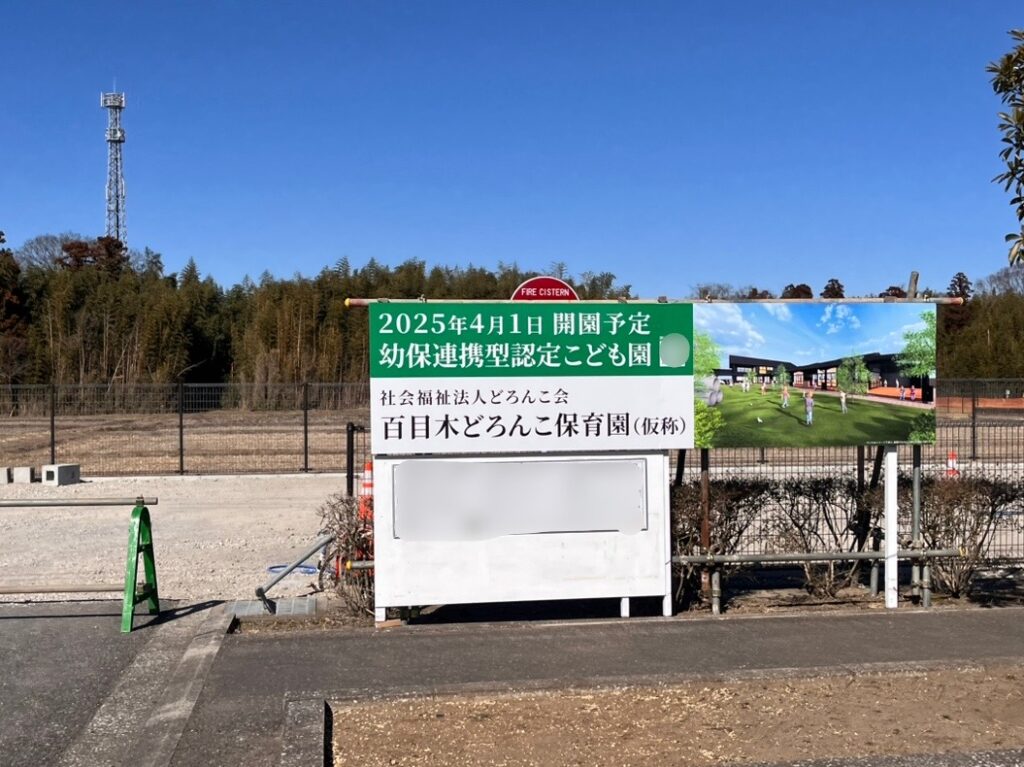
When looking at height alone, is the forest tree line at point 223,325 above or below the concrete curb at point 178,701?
above

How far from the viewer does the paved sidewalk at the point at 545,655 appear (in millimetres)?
5395

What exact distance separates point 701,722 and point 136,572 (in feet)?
14.3

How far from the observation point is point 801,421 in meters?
7.52

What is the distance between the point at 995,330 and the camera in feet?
157

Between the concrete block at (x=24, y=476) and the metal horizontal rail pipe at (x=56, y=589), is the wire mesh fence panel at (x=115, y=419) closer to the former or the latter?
the concrete block at (x=24, y=476)

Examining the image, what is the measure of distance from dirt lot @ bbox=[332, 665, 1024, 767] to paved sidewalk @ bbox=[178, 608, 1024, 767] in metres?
0.11

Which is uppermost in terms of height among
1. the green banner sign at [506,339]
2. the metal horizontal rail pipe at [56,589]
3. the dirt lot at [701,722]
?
the green banner sign at [506,339]

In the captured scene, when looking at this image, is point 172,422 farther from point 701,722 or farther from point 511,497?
point 701,722

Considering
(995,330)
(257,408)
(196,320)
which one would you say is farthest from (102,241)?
(995,330)

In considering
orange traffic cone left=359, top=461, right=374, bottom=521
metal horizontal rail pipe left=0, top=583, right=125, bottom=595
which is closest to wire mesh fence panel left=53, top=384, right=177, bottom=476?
metal horizontal rail pipe left=0, top=583, right=125, bottom=595

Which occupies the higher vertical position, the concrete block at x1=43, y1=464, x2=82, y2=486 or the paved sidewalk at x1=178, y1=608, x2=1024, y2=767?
the concrete block at x1=43, y1=464, x2=82, y2=486

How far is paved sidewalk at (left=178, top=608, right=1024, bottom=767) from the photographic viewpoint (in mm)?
5395

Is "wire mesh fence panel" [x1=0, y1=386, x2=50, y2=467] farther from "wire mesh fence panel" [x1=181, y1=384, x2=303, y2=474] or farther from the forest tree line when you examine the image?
the forest tree line

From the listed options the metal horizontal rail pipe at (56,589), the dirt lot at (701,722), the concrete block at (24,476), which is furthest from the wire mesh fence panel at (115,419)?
the dirt lot at (701,722)
